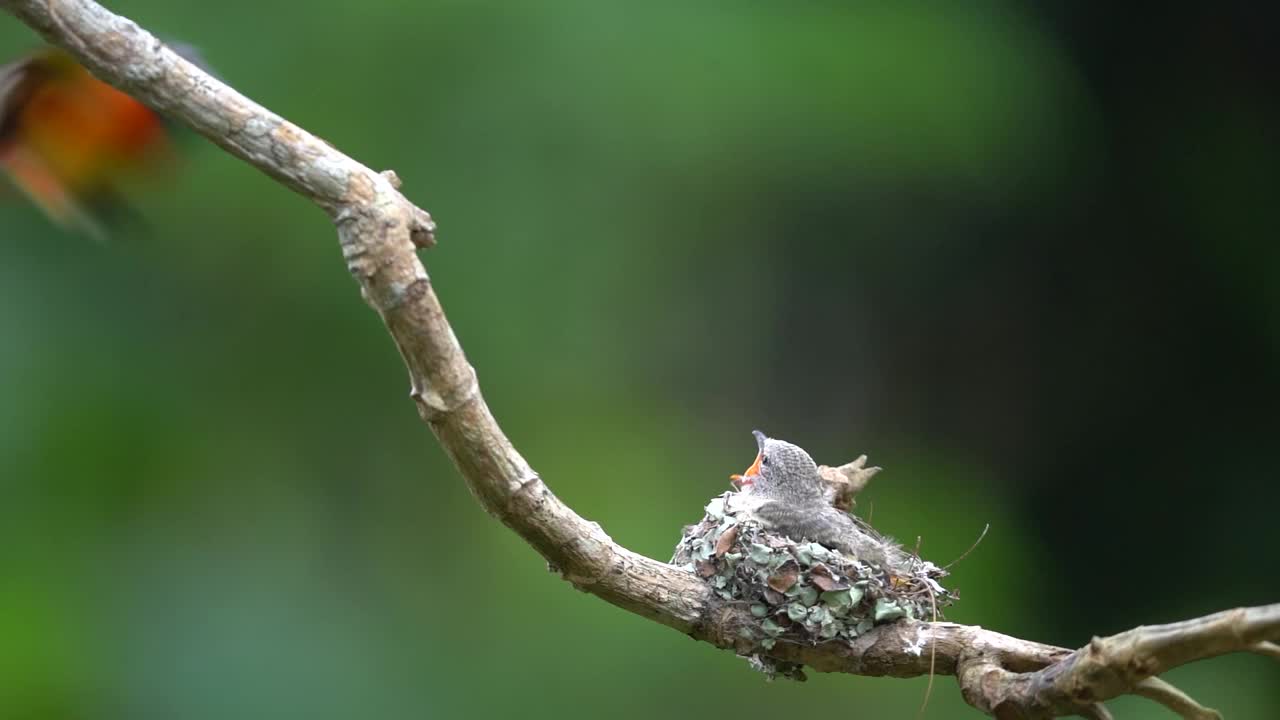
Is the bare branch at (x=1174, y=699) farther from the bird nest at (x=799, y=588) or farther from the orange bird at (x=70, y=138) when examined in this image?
the orange bird at (x=70, y=138)

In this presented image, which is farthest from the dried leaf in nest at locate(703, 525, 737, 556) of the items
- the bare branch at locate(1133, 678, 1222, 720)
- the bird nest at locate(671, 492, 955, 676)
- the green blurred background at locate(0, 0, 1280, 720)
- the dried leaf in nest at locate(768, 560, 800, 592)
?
the green blurred background at locate(0, 0, 1280, 720)

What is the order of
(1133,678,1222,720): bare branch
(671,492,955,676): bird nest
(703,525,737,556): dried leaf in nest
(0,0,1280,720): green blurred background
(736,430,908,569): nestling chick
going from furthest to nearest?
(0,0,1280,720): green blurred background < (736,430,908,569): nestling chick < (703,525,737,556): dried leaf in nest < (671,492,955,676): bird nest < (1133,678,1222,720): bare branch

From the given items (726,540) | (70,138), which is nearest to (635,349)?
(70,138)

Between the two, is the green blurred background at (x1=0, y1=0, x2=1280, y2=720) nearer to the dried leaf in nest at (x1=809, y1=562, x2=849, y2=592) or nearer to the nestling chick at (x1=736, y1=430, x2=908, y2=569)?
the nestling chick at (x1=736, y1=430, x2=908, y2=569)

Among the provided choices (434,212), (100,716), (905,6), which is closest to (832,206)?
(905,6)

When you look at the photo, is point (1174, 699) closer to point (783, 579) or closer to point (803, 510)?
point (783, 579)
